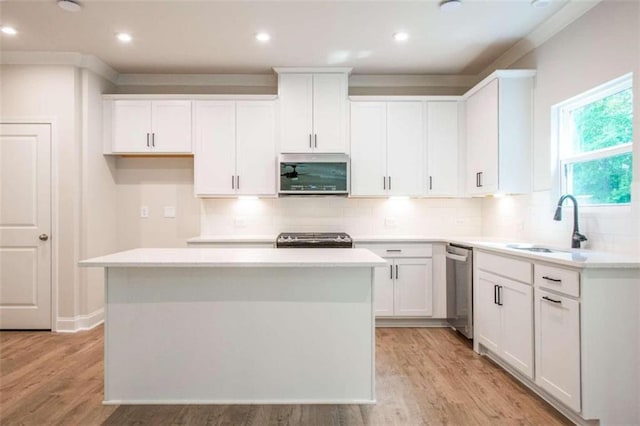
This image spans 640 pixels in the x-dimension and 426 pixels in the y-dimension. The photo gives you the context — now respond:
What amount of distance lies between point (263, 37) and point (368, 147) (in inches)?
61.6

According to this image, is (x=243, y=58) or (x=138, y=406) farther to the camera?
(x=243, y=58)

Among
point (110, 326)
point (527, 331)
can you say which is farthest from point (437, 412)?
point (110, 326)

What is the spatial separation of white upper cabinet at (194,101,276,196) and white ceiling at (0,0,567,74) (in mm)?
488

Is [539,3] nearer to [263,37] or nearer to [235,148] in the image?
[263,37]

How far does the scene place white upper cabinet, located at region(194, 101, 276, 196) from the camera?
13.3 ft

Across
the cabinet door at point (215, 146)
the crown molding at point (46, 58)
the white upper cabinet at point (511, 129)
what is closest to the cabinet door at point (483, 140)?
the white upper cabinet at point (511, 129)

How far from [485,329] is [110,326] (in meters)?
2.78

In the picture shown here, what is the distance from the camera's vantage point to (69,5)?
275 cm

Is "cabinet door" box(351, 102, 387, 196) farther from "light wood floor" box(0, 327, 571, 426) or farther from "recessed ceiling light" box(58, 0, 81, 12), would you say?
"recessed ceiling light" box(58, 0, 81, 12)

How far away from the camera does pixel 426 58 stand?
12.5 feet

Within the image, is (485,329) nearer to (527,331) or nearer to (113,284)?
(527,331)

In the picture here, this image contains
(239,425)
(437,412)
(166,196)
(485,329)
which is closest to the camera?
(239,425)

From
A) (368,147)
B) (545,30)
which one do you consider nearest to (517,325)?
(368,147)

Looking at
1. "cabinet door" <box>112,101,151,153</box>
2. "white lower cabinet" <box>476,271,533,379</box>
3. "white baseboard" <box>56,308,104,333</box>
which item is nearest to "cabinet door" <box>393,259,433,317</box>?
"white lower cabinet" <box>476,271,533,379</box>
